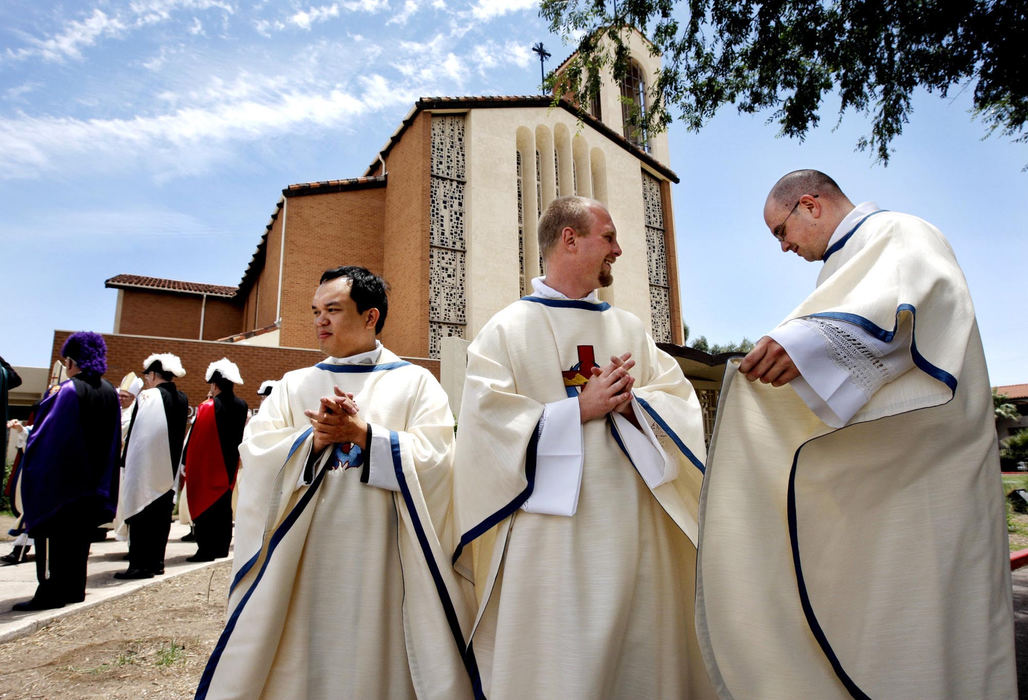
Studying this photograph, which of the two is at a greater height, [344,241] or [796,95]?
[344,241]

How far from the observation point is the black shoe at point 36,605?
454cm

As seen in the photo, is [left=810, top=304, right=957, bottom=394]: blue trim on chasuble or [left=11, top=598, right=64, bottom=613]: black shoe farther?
[left=11, top=598, right=64, bottom=613]: black shoe

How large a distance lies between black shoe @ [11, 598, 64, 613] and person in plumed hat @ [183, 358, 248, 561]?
7.90 feet

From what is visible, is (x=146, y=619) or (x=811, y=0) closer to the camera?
(x=146, y=619)

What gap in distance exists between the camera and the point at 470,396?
257cm

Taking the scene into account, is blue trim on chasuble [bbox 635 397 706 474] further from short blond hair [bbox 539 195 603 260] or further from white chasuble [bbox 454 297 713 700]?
short blond hair [bbox 539 195 603 260]

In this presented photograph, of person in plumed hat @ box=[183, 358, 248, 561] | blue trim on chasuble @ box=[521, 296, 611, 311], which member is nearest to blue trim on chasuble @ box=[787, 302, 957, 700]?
blue trim on chasuble @ box=[521, 296, 611, 311]

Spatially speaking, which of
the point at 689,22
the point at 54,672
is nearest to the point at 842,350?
the point at 54,672

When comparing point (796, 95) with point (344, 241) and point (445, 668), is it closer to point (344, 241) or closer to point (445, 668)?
point (445, 668)

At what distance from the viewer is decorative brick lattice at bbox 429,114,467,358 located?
20328 mm

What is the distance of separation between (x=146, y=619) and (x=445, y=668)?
321 centimetres

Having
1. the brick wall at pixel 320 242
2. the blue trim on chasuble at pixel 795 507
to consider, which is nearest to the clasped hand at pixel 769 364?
the blue trim on chasuble at pixel 795 507

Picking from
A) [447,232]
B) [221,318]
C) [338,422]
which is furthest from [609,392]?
[221,318]

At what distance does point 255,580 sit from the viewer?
100.0 inches
